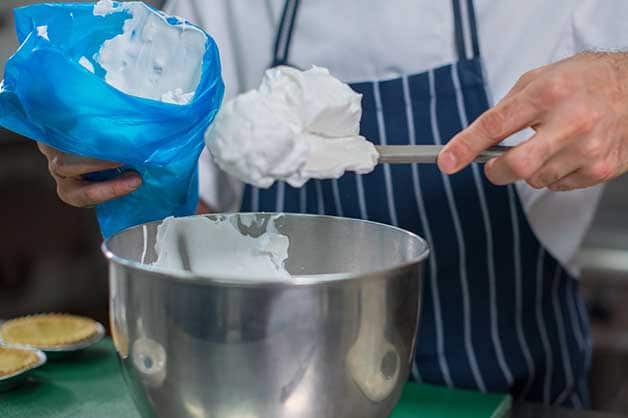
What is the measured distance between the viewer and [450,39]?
1174mm

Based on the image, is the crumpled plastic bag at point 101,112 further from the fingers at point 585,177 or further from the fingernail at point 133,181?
the fingers at point 585,177

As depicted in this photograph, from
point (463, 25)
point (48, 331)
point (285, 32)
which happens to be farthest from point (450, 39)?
point (48, 331)

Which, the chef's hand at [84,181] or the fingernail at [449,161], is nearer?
the fingernail at [449,161]

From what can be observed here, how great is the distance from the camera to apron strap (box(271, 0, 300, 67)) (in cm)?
123

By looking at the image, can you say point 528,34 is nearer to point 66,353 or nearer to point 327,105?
point 327,105

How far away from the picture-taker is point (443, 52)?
46.3 inches

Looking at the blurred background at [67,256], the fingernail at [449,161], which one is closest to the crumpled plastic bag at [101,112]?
the fingernail at [449,161]

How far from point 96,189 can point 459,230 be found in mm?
452

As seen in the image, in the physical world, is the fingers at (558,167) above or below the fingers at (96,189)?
above

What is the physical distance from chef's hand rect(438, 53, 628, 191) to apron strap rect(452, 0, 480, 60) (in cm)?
30

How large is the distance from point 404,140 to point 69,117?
1.51 feet

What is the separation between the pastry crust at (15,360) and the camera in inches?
37.6

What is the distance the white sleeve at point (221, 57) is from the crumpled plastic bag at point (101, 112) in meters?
0.27

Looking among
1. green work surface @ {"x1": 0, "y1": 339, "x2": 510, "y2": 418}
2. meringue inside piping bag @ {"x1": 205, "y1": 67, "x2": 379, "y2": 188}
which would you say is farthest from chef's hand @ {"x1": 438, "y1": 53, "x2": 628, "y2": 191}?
green work surface @ {"x1": 0, "y1": 339, "x2": 510, "y2": 418}
